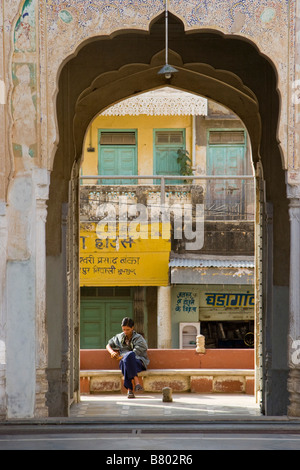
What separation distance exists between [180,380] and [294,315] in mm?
4344

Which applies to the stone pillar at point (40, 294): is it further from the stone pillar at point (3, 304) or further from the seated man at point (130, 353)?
the seated man at point (130, 353)

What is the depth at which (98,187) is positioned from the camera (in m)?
18.5

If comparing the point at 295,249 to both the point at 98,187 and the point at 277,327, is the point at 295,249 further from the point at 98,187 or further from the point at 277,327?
the point at 98,187

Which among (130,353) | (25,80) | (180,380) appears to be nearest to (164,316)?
(180,380)

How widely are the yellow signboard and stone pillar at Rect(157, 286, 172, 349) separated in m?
0.38

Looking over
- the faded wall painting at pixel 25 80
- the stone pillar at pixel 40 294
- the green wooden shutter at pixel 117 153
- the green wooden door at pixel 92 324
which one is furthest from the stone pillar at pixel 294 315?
the green wooden shutter at pixel 117 153

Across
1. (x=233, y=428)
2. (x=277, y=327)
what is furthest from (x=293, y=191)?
(x=233, y=428)

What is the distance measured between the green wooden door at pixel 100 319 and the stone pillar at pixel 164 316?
82 cm

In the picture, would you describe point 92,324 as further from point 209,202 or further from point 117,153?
point 117,153

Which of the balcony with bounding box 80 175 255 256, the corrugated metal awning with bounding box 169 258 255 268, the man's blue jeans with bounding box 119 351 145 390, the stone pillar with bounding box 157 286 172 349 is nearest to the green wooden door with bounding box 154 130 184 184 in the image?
the balcony with bounding box 80 175 255 256

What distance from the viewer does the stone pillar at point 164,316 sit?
1806 centimetres

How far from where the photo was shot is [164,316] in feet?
59.4

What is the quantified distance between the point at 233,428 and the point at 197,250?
1091 centimetres
